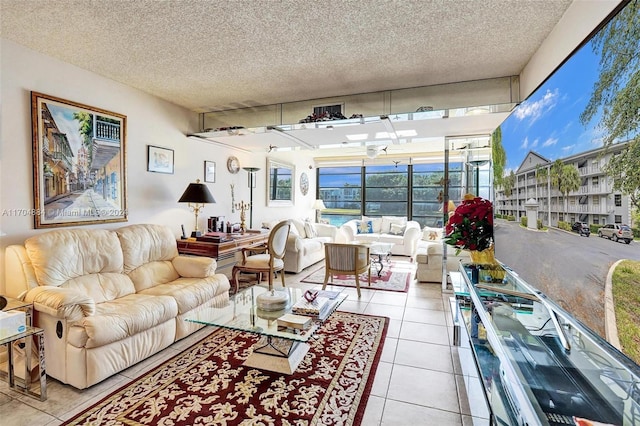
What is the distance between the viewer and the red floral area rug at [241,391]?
5.97 ft

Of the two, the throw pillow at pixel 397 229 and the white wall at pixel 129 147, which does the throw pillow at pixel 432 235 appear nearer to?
the throw pillow at pixel 397 229

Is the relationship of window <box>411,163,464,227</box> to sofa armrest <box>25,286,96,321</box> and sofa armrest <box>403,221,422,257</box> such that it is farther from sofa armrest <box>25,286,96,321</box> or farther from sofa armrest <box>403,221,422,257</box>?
sofa armrest <box>25,286,96,321</box>

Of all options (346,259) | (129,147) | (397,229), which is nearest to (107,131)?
(129,147)

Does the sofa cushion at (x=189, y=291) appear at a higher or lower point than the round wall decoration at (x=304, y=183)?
lower

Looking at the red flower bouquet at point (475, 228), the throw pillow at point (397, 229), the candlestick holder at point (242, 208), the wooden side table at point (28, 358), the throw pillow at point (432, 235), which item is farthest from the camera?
the throw pillow at point (397, 229)

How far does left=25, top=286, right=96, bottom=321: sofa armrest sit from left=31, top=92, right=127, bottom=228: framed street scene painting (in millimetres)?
797

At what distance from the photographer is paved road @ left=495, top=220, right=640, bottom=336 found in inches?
40.4

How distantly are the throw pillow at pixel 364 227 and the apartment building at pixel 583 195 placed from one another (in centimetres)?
585

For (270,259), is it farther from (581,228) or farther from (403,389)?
(581,228)

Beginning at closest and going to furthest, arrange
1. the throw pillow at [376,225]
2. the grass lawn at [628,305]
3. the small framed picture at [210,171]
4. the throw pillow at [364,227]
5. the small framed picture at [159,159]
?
the grass lawn at [628,305]
the small framed picture at [159,159]
the small framed picture at [210,171]
the throw pillow at [364,227]
the throw pillow at [376,225]

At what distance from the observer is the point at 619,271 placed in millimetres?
954

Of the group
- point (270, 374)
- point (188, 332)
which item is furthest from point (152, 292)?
point (270, 374)

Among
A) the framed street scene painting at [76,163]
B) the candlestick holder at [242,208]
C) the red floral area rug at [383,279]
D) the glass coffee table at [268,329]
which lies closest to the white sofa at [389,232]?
the red floral area rug at [383,279]

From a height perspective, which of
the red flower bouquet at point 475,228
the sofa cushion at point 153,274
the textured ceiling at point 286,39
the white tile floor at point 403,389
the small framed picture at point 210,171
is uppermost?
Answer: the textured ceiling at point 286,39
